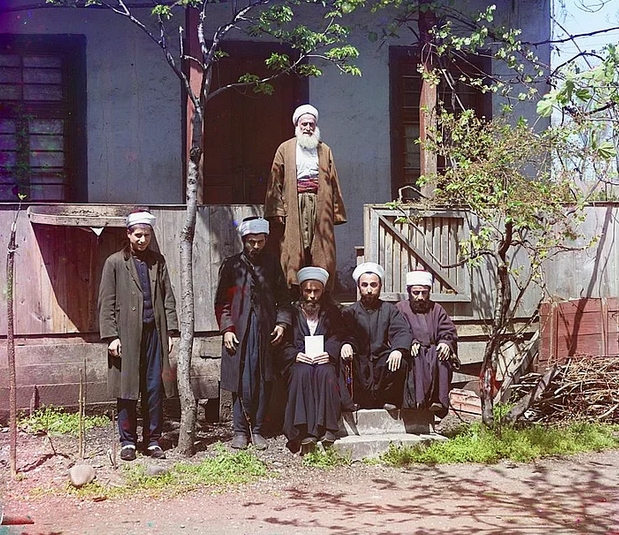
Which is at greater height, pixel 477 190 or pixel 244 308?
pixel 477 190

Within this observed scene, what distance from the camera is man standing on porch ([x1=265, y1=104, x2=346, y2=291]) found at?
29.5 ft

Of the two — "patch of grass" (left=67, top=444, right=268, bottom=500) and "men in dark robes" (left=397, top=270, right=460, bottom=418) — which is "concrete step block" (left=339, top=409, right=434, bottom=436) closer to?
"men in dark robes" (left=397, top=270, right=460, bottom=418)

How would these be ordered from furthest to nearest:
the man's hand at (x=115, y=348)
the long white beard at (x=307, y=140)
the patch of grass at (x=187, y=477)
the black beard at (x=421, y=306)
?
1. the long white beard at (x=307, y=140)
2. the black beard at (x=421, y=306)
3. the man's hand at (x=115, y=348)
4. the patch of grass at (x=187, y=477)

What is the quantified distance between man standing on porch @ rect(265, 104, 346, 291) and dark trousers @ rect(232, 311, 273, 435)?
0.76 m

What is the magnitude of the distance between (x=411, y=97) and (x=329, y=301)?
452cm

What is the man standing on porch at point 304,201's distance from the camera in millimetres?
8984

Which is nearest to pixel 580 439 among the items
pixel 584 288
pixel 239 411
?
pixel 584 288

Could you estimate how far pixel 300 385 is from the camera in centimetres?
824

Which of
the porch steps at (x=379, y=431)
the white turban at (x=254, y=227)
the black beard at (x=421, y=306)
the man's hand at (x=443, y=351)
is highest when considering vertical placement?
the white turban at (x=254, y=227)

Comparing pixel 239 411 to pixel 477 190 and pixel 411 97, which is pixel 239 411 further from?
pixel 411 97

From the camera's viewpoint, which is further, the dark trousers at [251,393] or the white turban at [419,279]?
the white turban at [419,279]

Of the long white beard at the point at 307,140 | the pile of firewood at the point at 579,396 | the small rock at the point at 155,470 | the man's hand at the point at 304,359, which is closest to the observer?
the small rock at the point at 155,470

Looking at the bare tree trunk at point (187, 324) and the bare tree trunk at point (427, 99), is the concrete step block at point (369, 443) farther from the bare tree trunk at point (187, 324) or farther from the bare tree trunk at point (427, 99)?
the bare tree trunk at point (427, 99)

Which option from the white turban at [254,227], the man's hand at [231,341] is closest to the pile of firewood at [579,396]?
the man's hand at [231,341]
